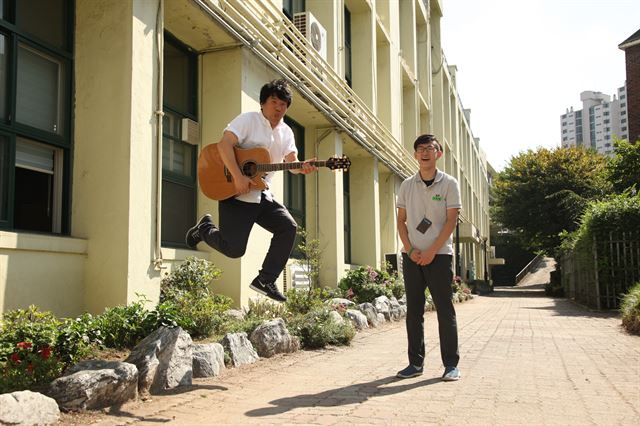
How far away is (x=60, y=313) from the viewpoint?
246 inches

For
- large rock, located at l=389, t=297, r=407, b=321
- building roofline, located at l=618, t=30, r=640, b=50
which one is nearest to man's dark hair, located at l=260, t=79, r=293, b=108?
large rock, located at l=389, t=297, r=407, b=321

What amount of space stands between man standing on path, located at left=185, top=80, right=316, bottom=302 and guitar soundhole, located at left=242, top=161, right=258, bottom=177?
0.13m

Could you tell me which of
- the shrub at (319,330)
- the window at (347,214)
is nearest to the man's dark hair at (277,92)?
the shrub at (319,330)

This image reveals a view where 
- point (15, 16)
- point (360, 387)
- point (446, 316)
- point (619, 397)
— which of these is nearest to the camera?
point (619, 397)

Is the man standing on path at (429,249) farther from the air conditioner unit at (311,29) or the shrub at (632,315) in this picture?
the air conditioner unit at (311,29)

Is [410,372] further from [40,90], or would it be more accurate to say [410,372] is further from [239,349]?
[40,90]

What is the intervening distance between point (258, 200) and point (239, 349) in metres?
1.87

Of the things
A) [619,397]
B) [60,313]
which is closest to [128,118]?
[60,313]

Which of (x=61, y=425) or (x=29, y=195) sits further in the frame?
(x=29, y=195)

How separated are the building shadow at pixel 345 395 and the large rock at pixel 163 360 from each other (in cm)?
98

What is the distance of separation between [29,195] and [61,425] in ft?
10.5

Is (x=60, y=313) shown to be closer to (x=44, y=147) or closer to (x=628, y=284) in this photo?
(x=44, y=147)

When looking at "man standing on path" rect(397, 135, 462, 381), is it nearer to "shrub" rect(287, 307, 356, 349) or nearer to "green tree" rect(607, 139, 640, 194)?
"shrub" rect(287, 307, 356, 349)

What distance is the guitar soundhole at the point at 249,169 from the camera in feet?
17.0
